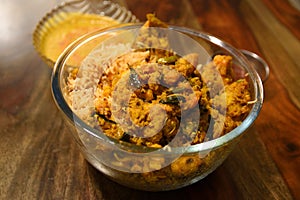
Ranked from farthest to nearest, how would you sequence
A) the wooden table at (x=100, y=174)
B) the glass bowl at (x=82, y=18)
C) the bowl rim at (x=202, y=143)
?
the glass bowl at (x=82, y=18) → the wooden table at (x=100, y=174) → the bowl rim at (x=202, y=143)

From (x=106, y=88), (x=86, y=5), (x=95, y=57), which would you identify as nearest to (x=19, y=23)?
(x=86, y=5)

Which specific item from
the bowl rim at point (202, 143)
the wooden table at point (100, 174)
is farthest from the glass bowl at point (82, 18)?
the bowl rim at point (202, 143)

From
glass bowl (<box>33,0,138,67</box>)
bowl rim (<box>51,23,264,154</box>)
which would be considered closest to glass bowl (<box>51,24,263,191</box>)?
bowl rim (<box>51,23,264,154</box>)

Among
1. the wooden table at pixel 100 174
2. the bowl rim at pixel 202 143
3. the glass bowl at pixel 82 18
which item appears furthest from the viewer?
the glass bowl at pixel 82 18

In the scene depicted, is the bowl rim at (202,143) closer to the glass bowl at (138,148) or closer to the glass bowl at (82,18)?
the glass bowl at (138,148)

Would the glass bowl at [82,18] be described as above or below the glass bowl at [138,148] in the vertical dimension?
below

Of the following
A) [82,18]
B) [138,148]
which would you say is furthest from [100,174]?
[82,18]
